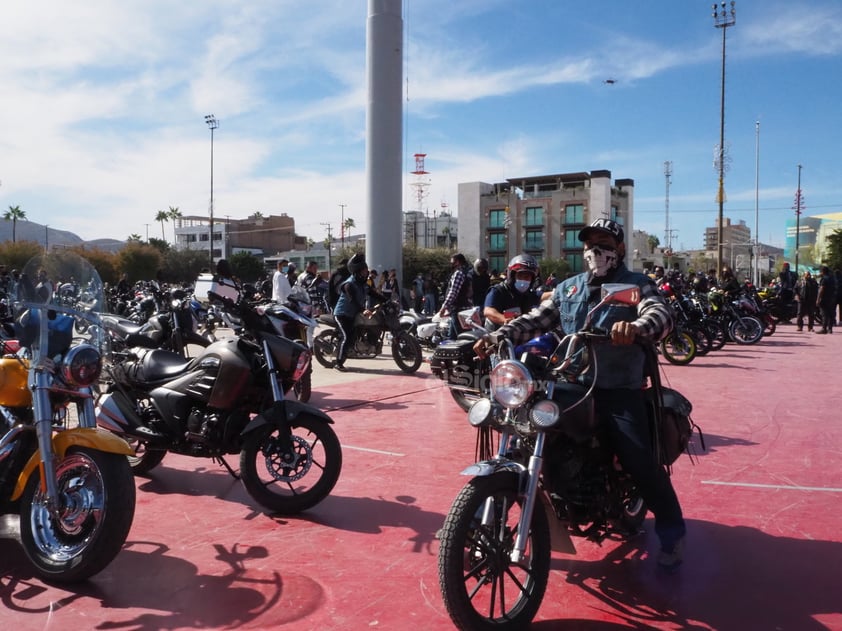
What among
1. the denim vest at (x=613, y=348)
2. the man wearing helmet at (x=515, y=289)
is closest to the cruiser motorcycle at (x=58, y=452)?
the denim vest at (x=613, y=348)

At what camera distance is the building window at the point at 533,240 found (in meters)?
84.7

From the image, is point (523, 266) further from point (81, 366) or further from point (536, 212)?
point (536, 212)

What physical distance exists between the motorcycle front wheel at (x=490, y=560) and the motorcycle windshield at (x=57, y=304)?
6.81 ft

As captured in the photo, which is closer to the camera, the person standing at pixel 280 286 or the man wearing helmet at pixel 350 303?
the man wearing helmet at pixel 350 303

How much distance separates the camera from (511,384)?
2.76 m

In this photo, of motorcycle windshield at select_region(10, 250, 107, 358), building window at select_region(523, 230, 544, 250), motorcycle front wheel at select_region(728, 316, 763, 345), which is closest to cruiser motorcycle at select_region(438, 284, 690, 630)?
motorcycle windshield at select_region(10, 250, 107, 358)

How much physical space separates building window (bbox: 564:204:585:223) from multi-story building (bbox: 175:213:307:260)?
47.7m

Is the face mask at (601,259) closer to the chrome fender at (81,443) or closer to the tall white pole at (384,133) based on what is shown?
the chrome fender at (81,443)

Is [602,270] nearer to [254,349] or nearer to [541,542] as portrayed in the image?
[541,542]

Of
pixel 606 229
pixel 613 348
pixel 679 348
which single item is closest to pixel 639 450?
pixel 613 348

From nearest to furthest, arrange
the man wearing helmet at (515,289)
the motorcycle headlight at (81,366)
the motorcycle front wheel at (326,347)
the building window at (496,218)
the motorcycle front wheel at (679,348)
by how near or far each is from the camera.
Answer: the motorcycle headlight at (81,366) → the man wearing helmet at (515,289) → the motorcycle front wheel at (326,347) → the motorcycle front wheel at (679,348) → the building window at (496,218)

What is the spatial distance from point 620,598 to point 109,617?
87.2 inches

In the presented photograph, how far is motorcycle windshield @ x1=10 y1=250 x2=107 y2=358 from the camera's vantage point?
130 inches

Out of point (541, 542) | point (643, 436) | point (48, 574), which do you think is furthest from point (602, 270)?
point (48, 574)
